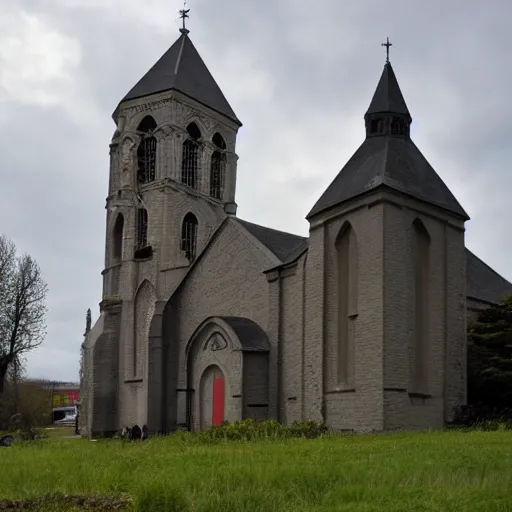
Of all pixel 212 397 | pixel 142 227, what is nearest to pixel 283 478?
pixel 212 397

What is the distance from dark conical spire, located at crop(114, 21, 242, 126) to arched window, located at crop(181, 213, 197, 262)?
612 cm

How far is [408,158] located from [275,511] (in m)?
19.5

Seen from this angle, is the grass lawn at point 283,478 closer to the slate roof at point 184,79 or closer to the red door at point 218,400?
the red door at point 218,400

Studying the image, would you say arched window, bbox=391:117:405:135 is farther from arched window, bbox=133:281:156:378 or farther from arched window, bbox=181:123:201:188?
arched window, bbox=133:281:156:378

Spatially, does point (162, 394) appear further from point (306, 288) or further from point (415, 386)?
point (415, 386)

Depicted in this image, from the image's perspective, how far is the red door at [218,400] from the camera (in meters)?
30.8

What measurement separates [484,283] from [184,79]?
18089 millimetres

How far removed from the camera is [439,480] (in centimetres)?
1019

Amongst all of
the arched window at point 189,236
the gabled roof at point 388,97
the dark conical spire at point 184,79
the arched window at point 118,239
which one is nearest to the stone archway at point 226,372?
the arched window at point 189,236

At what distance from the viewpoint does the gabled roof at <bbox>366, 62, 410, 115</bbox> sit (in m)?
27.9

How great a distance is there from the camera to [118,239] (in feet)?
137

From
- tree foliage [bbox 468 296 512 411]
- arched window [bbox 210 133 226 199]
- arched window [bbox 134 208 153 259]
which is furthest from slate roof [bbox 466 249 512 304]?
arched window [bbox 134 208 153 259]

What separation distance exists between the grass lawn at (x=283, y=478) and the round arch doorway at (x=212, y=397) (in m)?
16.0

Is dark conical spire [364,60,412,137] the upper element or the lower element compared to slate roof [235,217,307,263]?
upper
